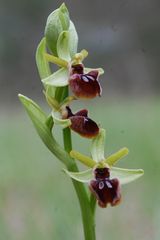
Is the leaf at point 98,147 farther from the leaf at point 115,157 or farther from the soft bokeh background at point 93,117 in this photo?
the soft bokeh background at point 93,117

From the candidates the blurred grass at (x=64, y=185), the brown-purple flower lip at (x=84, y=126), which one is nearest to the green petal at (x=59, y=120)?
the brown-purple flower lip at (x=84, y=126)

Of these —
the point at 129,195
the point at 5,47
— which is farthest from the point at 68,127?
the point at 5,47

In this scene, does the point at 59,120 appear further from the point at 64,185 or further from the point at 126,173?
the point at 64,185

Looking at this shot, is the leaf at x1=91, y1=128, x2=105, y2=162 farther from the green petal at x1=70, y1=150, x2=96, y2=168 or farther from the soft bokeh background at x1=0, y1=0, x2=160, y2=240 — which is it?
the soft bokeh background at x1=0, y1=0, x2=160, y2=240

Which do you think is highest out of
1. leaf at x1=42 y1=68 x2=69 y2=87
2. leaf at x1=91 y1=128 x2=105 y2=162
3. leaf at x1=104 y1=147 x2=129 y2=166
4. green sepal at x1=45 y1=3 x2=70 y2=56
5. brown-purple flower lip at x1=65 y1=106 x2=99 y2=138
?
Answer: green sepal at x1=45 y1=3 x2=70 y2=56

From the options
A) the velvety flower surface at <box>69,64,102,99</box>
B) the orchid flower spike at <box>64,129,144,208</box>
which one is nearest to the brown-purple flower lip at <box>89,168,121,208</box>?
the orchid flower spike at <box>64,129,144,208</box>

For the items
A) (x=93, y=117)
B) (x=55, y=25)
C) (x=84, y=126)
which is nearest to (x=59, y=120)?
(x=84, y=126)

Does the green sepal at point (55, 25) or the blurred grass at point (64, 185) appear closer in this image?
the green sepal at point (55, 25)
